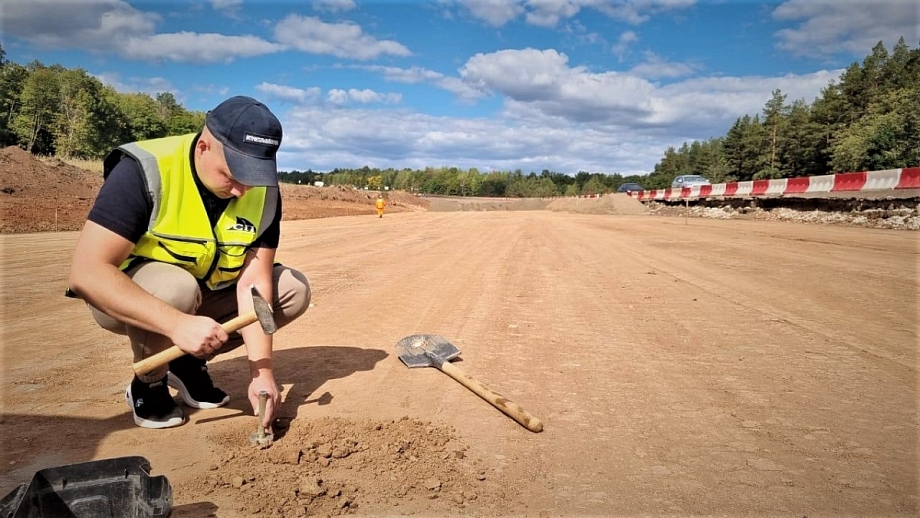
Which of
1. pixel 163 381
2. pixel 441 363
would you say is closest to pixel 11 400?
pixel 163 381

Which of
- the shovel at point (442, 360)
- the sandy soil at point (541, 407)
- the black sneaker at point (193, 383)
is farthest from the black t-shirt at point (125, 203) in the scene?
the shovel at point (442, 360)

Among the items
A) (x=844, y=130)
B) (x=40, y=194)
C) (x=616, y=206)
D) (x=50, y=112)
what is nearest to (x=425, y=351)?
(x=40, y=194)

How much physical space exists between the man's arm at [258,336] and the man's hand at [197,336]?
441mm

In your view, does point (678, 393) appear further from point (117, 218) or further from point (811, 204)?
point (811, 204)

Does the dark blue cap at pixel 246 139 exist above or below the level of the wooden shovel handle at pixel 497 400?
above

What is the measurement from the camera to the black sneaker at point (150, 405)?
2.88 meters

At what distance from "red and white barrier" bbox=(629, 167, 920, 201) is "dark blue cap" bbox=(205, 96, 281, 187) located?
1705 cm

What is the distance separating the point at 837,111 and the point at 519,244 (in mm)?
50641

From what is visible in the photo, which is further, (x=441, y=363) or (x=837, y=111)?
(x=837, y=111)

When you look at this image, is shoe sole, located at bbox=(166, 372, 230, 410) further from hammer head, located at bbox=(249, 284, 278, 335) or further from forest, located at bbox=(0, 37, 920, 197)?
forest, located at bbox=(0, 37, 920, 197)

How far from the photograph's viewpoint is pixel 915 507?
2.18m

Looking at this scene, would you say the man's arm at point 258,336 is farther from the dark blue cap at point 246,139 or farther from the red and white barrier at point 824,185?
the red and white barrier at point 824,185

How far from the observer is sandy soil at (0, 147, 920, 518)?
2301 millimetres

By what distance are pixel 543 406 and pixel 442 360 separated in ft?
2.80
